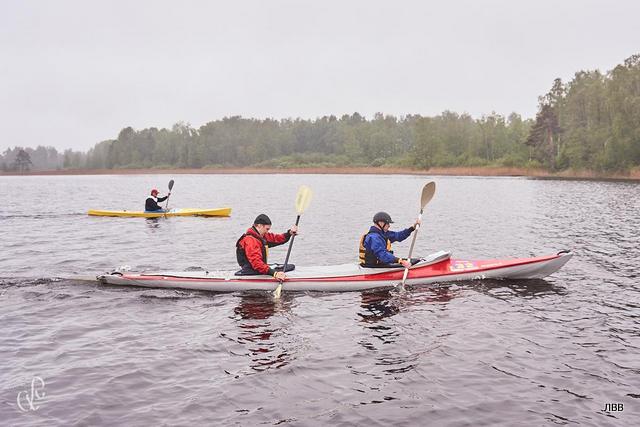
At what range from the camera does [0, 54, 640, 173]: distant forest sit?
6334 centimetres

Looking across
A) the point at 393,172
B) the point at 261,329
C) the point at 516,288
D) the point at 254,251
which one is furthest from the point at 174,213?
the point at 393,172

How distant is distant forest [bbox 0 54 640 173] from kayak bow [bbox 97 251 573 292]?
55.1m

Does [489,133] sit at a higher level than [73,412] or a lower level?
higher

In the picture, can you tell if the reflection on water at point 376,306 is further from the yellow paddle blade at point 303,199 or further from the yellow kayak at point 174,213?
the yellow kayak at point 174,213

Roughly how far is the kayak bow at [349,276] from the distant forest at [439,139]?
5506 centimetres

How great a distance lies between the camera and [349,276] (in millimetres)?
12555

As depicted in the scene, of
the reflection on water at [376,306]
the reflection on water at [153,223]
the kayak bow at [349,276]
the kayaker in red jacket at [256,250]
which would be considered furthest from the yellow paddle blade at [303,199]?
the reflection on water at [153,223]

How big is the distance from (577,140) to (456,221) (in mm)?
46028

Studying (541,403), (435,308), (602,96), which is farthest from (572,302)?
(602,96)

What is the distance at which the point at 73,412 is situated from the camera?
22.5ft

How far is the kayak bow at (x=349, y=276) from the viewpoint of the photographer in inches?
489

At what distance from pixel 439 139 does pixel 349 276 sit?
86.6 metres

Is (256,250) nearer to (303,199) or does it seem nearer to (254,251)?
(254,251)

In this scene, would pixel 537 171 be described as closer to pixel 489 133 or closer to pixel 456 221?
pixel 489 133
